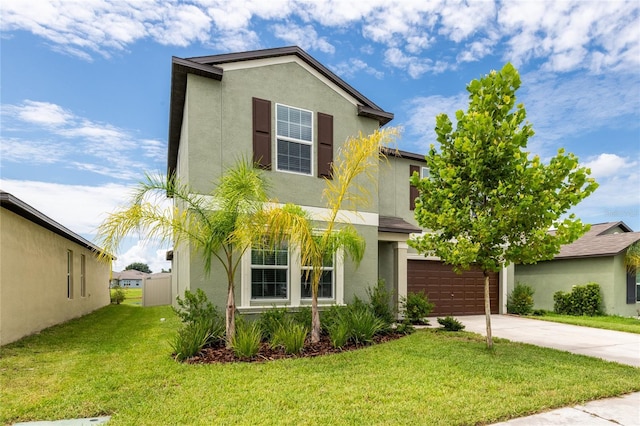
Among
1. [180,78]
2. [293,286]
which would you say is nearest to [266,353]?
[293,286]

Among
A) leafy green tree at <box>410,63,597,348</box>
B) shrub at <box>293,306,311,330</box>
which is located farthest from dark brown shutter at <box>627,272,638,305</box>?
shrub at <box>293,306,311,330</box>

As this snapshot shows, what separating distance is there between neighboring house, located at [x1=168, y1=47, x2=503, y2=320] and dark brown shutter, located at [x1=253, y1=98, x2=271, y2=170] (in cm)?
2

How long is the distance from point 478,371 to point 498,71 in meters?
5.76

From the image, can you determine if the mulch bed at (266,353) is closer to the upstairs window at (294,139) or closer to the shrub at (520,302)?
the upstairs window at (294,139)

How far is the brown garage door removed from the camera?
46.9 feet

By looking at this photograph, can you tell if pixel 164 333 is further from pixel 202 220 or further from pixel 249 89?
pixel 249 89

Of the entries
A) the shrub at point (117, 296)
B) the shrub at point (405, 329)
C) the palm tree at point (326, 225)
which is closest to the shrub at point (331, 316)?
the palm tree at point (326, 225)

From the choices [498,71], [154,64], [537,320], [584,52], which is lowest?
[537,320]

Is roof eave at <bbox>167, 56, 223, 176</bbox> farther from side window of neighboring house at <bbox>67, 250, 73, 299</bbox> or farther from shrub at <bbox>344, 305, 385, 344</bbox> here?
side window of neighboring house at <bbox>67, 250, 73, 299</bbox>

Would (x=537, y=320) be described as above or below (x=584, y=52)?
below

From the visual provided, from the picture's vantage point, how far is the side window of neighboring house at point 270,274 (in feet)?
30.3

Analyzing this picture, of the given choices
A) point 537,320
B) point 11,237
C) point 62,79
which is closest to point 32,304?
point 11,237

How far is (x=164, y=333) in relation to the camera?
1032 cm

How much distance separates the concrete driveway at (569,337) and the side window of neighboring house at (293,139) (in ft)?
22.1
